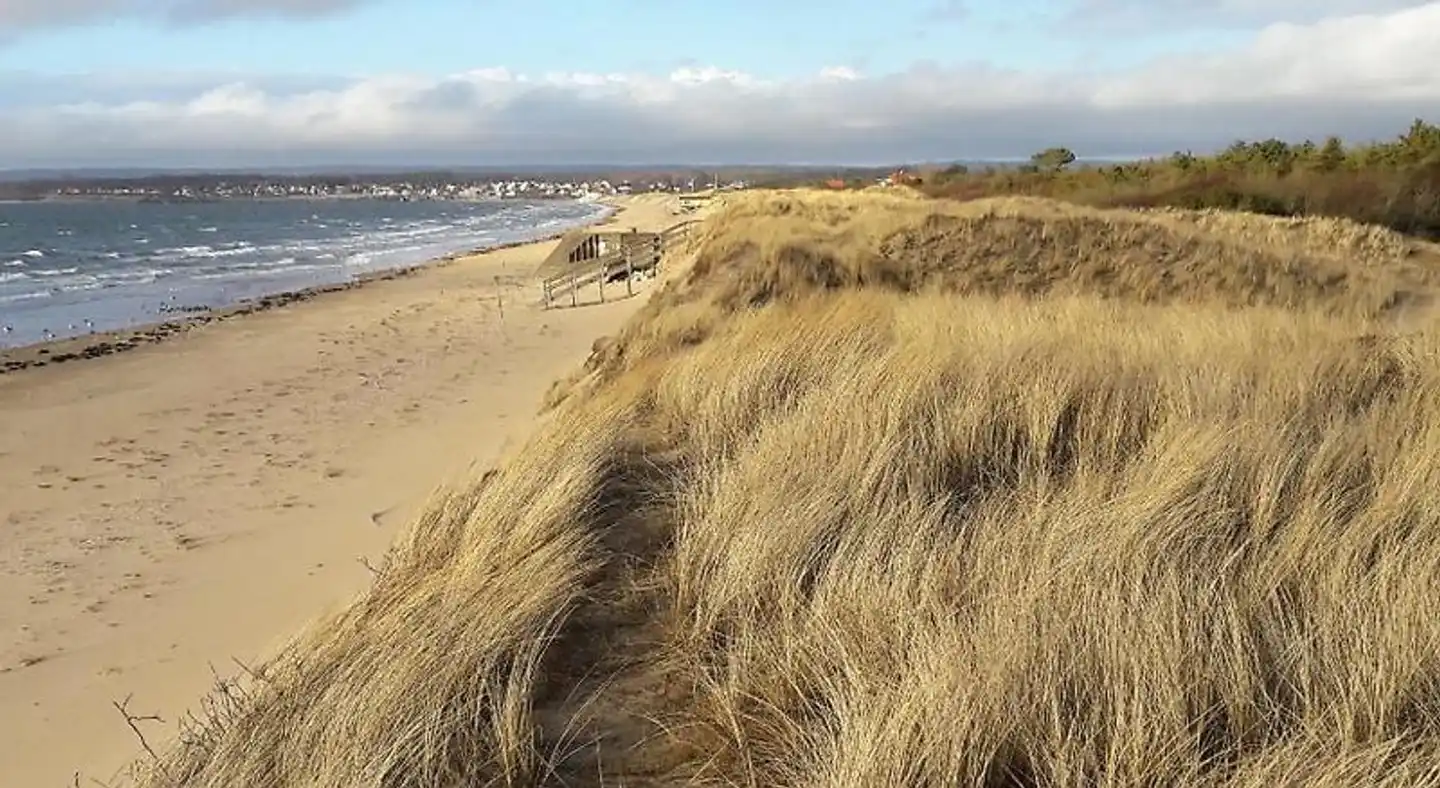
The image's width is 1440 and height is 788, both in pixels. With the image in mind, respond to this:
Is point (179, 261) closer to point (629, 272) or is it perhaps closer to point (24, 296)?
point (24, 296)

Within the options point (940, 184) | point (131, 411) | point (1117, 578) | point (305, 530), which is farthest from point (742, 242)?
point (940, 184)

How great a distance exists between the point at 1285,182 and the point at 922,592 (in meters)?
25.0

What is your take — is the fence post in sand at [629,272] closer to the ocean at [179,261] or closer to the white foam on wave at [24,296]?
the ocean at [179,261]

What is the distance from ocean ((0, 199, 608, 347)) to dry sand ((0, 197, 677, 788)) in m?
8.45

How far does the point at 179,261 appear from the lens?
4662 cm

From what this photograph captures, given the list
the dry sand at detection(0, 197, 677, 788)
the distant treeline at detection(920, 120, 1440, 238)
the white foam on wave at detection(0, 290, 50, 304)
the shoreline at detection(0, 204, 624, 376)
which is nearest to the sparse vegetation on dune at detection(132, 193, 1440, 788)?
the dry sand at detection(0, 197, 677, 788)

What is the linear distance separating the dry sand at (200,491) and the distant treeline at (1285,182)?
13101mm

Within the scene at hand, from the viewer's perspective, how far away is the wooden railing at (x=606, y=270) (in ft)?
87.5

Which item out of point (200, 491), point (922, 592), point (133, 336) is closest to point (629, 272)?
point (133, 336)

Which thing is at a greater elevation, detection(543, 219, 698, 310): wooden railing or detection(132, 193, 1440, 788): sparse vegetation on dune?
detection(132, 193, 1440, 788): sparse vegetation on dune

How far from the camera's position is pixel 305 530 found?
27.9ft

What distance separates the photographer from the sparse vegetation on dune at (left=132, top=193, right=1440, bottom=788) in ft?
9.70

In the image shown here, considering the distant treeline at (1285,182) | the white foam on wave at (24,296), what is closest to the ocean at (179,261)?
the white foam on wave at (24,296)

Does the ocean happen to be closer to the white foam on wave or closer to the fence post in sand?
the white foam on wave
